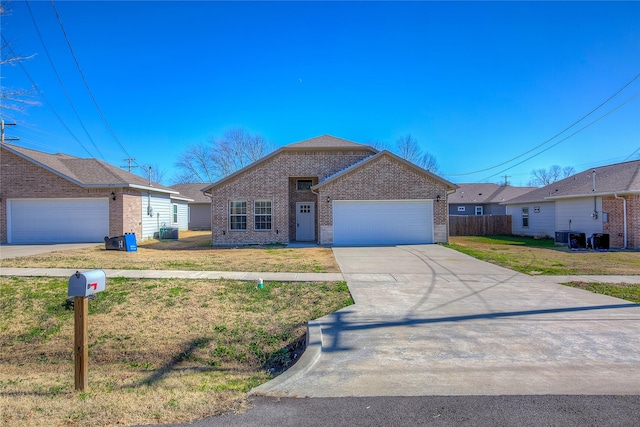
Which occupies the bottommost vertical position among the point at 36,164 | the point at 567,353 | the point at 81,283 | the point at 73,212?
the point at 567,353

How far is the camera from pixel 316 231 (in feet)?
67.2

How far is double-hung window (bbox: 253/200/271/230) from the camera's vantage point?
19625 millimetres

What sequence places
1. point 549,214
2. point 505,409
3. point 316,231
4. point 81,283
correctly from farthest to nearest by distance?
1. point 549,214
2. point 316,231
3. point 81,283
4. point 505,409

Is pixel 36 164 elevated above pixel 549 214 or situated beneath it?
elevated above

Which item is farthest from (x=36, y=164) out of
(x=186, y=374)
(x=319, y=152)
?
(x=186, y=374)

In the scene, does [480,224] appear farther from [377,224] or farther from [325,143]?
[325,143]

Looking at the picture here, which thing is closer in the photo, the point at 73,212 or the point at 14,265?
the point at 14,265

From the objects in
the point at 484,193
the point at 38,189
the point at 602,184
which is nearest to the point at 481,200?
the point at 484,193

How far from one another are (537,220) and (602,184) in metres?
6.23

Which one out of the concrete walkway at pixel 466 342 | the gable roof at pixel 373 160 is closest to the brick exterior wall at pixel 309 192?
the gable roof at pixel 373 160

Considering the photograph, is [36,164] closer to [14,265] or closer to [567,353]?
[14,265]

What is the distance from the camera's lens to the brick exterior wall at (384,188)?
18297 mm

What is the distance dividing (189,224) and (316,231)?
19.0m

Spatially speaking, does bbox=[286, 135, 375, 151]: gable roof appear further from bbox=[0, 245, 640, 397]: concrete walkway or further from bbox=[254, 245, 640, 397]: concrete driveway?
bbox=[254, 245, 640, 397]: concrete driveway
